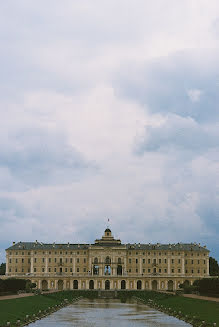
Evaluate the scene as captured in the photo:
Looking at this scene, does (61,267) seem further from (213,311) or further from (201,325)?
(201,325)

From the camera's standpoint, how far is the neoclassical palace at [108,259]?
152 metres

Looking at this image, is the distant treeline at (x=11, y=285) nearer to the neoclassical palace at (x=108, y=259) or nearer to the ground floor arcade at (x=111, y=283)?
the ground floor arcade at (x=111, y=283)

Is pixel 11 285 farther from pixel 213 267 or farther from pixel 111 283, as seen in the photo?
pixel 213 267

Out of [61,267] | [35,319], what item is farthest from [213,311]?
[61,267]

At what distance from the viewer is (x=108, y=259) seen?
151500 millimetres

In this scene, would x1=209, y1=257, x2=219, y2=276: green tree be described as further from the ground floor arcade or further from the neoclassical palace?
the ground floor arcade

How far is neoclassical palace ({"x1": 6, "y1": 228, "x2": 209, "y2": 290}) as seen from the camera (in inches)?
5979

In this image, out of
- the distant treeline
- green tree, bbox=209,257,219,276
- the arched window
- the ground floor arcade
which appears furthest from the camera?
green tree, bbox=209,257,219,276

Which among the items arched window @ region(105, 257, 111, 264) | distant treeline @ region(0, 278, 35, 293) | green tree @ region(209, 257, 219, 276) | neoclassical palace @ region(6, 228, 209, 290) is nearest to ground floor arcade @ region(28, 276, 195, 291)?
neoclassical palace @ region(6, 228, 209, 290)

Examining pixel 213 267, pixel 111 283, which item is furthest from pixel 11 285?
pixel 213 267

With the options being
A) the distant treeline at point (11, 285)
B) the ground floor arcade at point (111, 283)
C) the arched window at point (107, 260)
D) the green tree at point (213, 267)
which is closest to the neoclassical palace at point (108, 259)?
the arched window at point (107, 260)

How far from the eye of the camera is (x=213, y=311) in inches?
2165

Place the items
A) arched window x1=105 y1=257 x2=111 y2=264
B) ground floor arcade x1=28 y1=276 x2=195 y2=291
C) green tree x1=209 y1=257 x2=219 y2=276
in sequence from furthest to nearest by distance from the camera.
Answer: green tree x1=209 y1=257 x2=219 y2=276 → arched window x1=105 y1=257 x2=111 y2=264 → ground floor arcade x1=28 y1=276 x2=195 y2=291

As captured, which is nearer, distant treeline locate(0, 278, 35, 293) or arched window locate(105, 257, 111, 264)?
distant treeline locate(0, 278, 35, 293)
